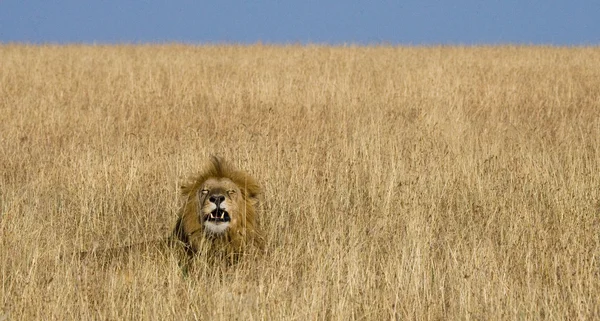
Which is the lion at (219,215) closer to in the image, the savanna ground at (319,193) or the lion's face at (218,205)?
the lion's face at (218,205)

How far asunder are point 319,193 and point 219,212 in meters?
2.01

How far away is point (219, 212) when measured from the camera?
15.7ft

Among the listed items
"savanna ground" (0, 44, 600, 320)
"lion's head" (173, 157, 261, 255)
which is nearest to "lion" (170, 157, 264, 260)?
"lion's head" (173, 157, 261, 255)

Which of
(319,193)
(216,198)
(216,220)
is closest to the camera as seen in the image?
(216,198)

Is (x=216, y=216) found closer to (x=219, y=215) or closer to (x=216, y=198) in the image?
(x=219, y=215)

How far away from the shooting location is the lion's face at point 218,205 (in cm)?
468

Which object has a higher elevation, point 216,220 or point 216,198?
point 216,198

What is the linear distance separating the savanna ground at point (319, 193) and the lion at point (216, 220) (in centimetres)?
11

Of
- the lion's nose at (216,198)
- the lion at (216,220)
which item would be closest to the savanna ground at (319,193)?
the lion at (216,220)

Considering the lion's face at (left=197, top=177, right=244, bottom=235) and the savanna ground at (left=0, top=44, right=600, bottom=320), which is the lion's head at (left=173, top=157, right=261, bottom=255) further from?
the savanna ground at (left=0, top=44, right=600, bottom=320)

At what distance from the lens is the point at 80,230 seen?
234 inches

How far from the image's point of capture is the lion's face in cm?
468

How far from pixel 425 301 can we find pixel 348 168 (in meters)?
3.35

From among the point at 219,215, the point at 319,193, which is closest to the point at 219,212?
the point at 219,215
